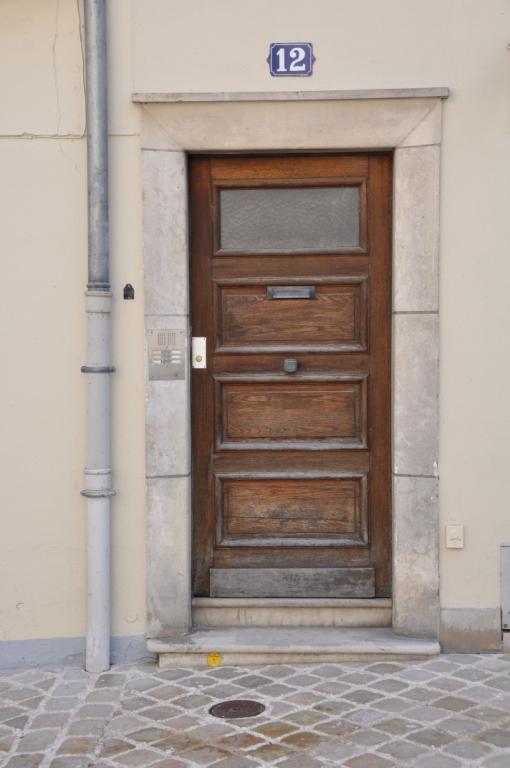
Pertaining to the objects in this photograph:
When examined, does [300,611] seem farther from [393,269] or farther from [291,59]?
[291,59]

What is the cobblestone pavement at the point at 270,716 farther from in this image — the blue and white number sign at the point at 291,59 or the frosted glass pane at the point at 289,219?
the blue and white number sign at the point at 291,59

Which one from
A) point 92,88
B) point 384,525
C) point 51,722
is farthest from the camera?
point 384,525

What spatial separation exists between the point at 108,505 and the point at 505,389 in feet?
7.32

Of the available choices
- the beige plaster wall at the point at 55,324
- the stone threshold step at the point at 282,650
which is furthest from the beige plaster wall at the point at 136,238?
the stone threshold step at the point at 282,650

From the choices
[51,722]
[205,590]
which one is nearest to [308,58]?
[205,590]

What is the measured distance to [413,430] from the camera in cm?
576

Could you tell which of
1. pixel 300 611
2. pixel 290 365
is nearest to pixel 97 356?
pixel 290 365

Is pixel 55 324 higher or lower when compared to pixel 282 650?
higher

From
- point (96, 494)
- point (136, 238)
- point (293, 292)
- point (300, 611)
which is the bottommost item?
point (300, 611)

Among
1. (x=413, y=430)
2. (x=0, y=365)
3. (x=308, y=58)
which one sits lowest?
(x=413, y=430)

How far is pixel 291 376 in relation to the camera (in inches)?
234

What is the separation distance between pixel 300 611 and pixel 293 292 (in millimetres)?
1780

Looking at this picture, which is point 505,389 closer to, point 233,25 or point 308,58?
point 308,58

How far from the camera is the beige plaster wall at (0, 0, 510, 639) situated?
564 centimetres
